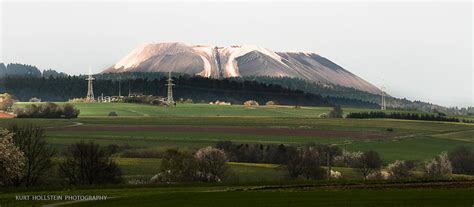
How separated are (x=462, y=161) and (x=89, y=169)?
171 feet

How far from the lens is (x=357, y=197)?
43406 millimetres

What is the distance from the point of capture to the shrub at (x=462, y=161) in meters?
95.4

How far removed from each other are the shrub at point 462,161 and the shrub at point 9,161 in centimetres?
5792

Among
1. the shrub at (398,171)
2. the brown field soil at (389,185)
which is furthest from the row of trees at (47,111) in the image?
the brown field soil at (389,185)

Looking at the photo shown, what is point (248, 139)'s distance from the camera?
112 meters

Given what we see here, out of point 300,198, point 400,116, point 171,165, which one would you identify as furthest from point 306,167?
point 400,116

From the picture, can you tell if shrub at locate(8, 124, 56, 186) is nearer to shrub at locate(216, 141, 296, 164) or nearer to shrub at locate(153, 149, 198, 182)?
shrub at locate(153, 149, 198, 182)

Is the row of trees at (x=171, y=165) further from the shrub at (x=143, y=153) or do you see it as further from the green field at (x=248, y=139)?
the green field at (x=248, y=139)

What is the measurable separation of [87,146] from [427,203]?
47275mm

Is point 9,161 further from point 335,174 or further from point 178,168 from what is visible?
point 335,174

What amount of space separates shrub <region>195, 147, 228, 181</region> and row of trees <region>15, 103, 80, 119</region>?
7029 centimetres

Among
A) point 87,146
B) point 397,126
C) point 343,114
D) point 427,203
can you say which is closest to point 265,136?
point 397,126

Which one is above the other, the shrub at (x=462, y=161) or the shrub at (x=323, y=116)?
the shrub at (x=323, y=116)

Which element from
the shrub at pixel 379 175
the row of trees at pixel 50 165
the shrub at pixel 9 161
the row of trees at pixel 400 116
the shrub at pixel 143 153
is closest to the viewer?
the shrub at pixel 9 161
